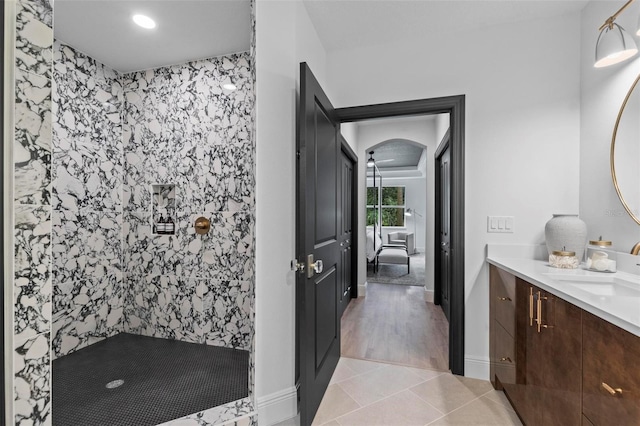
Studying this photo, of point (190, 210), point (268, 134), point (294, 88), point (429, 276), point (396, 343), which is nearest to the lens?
point (268, 134)

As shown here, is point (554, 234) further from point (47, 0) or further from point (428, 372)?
point (47, 0)

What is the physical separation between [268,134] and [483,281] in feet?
6.28

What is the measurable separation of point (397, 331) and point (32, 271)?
2951mm

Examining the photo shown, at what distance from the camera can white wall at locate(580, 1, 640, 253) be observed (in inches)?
64.0

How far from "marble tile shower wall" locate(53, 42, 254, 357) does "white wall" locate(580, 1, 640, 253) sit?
2.46m

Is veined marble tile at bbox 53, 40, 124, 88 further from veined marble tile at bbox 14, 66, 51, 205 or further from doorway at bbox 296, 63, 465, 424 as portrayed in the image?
doorway at bbox 296, 63, 465, 424

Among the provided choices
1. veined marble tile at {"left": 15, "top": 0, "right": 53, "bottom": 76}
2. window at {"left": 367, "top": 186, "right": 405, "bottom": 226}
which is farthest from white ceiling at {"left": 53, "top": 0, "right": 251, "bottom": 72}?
window at {"left": 367, "top": 186, "right": 405, "bottom": 226}

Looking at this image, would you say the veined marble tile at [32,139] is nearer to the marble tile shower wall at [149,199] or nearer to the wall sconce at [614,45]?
the marble tile shower wall at [149,199]

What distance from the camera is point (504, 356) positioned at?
1.83 m

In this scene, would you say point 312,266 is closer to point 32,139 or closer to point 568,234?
point 32,139

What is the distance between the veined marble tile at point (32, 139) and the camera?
811 mm

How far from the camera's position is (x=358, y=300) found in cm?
413

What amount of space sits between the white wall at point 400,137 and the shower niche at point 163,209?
2.52 meters

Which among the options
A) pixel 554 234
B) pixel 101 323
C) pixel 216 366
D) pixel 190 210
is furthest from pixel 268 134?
pixel 101 323
